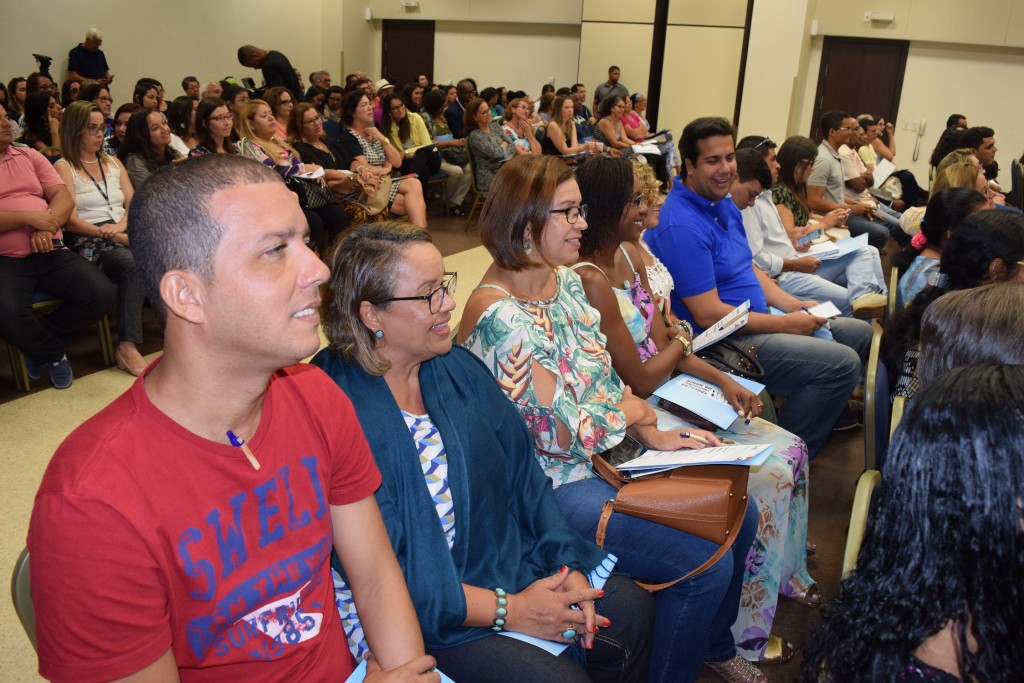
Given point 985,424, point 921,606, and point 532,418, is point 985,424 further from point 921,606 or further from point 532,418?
point 532,418

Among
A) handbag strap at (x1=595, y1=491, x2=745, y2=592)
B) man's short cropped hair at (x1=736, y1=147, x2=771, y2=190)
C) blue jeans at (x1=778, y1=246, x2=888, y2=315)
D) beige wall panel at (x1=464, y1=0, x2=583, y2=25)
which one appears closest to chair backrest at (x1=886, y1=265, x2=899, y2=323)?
blue jeans at (x1=778, y1=246, x2=888, y2=315)

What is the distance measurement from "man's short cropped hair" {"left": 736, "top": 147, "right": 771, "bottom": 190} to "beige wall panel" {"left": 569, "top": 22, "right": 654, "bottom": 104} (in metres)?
9.28

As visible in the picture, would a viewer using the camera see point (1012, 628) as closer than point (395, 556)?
Yes

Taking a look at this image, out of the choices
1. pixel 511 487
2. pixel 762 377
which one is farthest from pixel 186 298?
pixel 762 377

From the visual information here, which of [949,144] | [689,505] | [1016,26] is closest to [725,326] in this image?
[689,505]

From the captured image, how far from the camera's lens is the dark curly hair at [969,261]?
2.37 meters

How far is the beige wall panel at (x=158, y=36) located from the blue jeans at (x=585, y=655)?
9659mm

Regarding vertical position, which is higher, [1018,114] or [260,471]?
[1018,114]

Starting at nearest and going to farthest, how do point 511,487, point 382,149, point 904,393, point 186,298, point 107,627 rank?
1. point 107,627
2. point 186,298
3. point 511,487
4. point 904,393
5. point 382,149

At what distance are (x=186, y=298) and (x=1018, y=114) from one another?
490 inches

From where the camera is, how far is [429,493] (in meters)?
1.48

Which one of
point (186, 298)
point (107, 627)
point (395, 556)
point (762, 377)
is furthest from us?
point (762, 377)

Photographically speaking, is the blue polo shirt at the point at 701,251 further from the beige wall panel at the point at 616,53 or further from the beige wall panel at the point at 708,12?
the beige wall panel at the point at 616,53

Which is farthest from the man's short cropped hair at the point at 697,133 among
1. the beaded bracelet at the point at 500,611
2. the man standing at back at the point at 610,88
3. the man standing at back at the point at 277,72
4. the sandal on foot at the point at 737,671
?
the man standing at back at the point at 610,88
